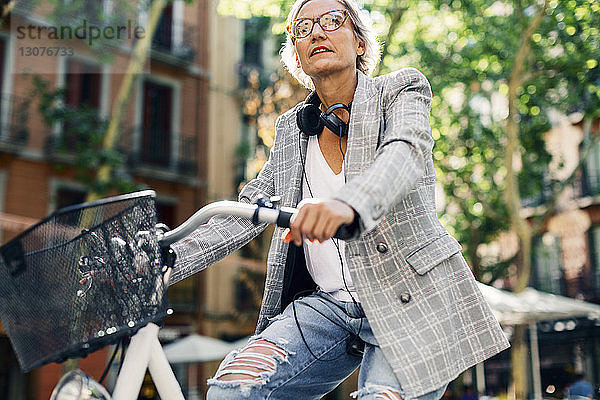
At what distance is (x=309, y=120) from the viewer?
2.35 meters

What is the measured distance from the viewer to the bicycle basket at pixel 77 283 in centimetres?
168

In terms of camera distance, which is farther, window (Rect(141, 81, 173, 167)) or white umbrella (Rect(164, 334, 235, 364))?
window (Rect(141, 81, 173, 167))

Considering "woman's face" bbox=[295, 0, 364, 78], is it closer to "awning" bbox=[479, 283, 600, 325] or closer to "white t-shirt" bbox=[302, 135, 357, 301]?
"white t-shirt" bbox=[302, 135, 357, 301]

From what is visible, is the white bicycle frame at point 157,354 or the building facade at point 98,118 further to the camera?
the building facade at point 98,118

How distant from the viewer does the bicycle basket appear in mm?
1682

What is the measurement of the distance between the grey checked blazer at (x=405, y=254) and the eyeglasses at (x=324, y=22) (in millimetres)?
229

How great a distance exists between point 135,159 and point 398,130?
17527mm

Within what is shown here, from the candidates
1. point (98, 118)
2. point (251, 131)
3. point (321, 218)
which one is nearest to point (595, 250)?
point (251, 131)

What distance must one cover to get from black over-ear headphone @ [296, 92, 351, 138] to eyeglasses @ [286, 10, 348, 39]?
0.81 feet

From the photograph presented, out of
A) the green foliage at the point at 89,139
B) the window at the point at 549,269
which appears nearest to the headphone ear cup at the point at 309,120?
the green foliage at the point at 89,139

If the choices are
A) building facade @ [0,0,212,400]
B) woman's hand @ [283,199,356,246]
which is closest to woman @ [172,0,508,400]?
woman's hand @ [283,199,356,246]

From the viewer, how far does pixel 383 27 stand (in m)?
13.2

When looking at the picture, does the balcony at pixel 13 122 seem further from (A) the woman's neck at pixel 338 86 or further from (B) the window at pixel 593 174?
(B) the window at pixel 593 174

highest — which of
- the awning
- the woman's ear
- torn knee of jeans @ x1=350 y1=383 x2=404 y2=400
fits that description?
the woman's ear
